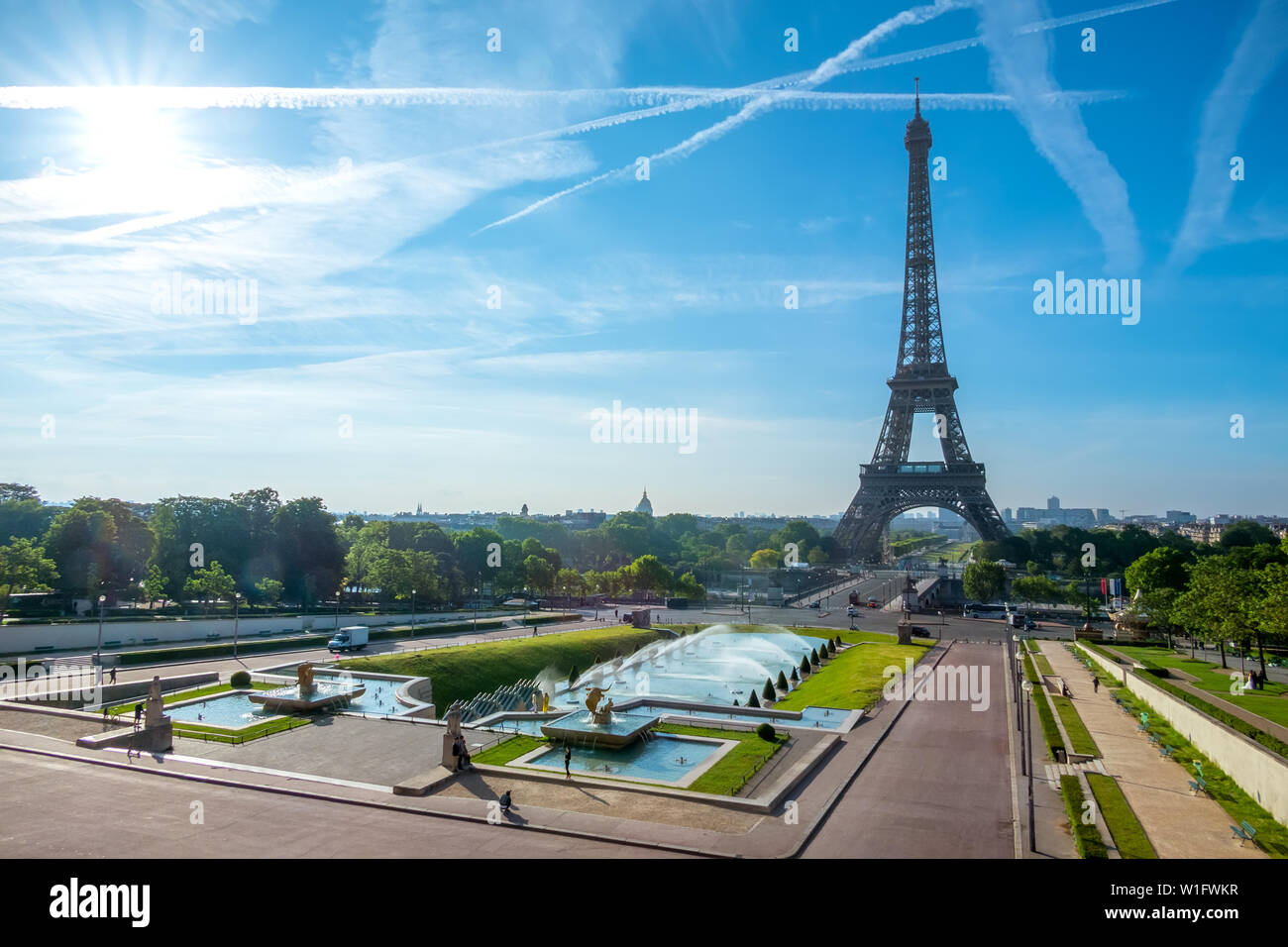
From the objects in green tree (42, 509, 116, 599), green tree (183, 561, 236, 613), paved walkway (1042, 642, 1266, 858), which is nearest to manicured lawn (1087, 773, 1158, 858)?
paved walkway (1042, 642, 1266, 858)

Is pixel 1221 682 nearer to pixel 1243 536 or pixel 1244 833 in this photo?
pixel 1244 833

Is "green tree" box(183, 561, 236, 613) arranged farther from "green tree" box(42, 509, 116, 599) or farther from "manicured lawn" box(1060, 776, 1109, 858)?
"manicured lawn" box(1060, 776, 1109, 858)

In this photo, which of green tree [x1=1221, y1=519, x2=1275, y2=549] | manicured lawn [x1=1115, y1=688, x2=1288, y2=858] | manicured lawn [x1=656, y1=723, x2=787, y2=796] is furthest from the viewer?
green tree [x1=1221, y1=519, x2=1275, y2=549]

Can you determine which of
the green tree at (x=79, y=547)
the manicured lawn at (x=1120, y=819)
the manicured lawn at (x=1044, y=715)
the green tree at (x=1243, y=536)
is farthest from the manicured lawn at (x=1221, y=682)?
the green tree at (x=1243, y=536)

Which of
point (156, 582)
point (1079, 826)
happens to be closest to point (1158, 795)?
point (1079, 826)
